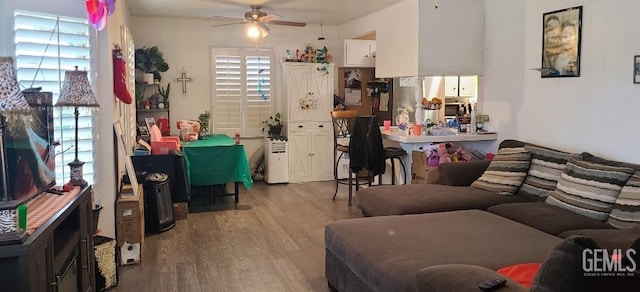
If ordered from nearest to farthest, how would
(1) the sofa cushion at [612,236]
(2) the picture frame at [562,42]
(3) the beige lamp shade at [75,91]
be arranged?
(1) the sofa cushion at [612,236] < (3) the beige lamp shade at [75,91] < (2) the picture frame at [562,42]

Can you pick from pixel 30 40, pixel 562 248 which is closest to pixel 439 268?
pixel 562 248

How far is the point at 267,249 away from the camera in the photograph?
4.46 m

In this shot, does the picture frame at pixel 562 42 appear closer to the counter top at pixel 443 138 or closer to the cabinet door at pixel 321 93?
the counter top at pixel 443 138

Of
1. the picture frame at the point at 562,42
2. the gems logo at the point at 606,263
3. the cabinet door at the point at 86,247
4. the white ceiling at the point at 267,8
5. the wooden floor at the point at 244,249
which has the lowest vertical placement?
the wooden floor at the point at 244,249

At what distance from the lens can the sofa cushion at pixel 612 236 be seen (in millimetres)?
2855

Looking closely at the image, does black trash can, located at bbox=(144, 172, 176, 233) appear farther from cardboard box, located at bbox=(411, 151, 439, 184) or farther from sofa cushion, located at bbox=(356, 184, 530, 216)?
cardboard box, located at bbox=(411, 151, 439, 184)

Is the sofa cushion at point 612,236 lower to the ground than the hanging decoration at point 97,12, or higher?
lower

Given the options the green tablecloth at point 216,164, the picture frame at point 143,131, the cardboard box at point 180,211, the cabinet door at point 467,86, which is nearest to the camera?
the cardboard box at point 180,211

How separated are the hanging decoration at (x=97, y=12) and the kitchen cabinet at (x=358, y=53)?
4.52 m

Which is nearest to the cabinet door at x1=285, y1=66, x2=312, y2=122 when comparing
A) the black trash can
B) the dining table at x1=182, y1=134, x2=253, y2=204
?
the dining table at x1=182, y1=134, x2=253, y2=204

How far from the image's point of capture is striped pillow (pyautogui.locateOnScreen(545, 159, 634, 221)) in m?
3.46

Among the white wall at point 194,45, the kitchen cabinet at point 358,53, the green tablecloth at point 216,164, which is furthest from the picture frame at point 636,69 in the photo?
the white wall at point 194,45

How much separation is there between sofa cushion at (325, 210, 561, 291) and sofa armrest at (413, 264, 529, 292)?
28 centimetres

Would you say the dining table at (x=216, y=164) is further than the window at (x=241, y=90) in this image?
No
